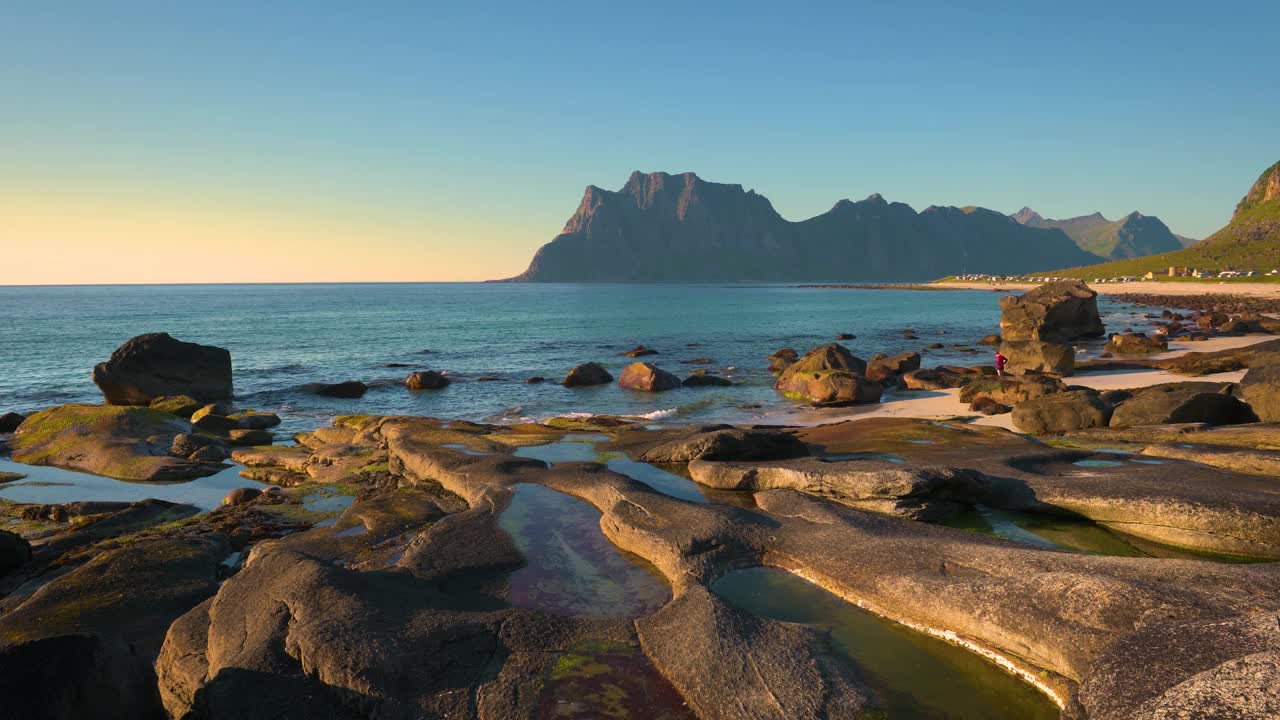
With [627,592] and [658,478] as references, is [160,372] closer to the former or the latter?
[658,478]

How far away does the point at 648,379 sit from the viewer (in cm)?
4350

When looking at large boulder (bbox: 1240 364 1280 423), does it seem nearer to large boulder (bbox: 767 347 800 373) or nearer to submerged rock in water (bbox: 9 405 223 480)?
large boulder (bbox: 767 347 800 373)

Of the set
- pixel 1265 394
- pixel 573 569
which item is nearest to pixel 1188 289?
pixel 1265 394

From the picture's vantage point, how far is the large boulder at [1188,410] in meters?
21.0

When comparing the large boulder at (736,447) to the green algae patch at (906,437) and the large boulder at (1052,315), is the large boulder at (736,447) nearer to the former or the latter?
the green algae patch at (906,437)

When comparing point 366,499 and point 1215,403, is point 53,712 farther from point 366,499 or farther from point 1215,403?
point 1215,403

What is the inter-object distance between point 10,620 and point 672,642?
36.7ft

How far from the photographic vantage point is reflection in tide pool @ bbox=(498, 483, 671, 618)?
1117 centimetres

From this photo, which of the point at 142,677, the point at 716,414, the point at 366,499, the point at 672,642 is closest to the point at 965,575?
the point at 672,642

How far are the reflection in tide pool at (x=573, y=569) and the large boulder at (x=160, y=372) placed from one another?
32.1 m

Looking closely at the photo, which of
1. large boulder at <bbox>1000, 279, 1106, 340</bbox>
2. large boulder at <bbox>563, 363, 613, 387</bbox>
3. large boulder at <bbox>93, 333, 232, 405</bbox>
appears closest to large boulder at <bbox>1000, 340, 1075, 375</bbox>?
large boulder at <bbox>1000, 279, 1106, 340</bbox>

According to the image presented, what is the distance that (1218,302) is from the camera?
3844 inches

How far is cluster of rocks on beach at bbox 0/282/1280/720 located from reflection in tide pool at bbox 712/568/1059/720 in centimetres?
27

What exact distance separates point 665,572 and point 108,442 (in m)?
24.4
